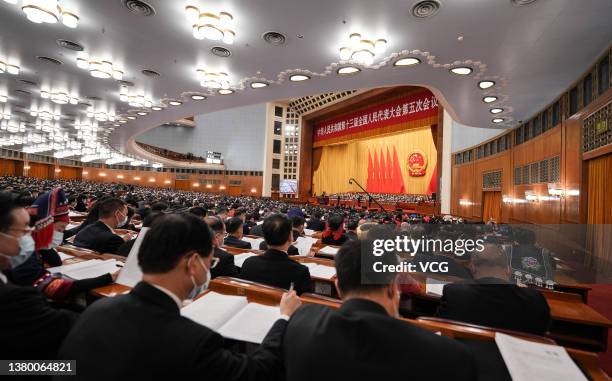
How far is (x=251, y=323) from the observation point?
1.44m

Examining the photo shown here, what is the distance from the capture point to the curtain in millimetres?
11828

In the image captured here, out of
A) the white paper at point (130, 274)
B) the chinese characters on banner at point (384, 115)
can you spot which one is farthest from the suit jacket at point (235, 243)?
the chinese characters on banner at point (384, 115)

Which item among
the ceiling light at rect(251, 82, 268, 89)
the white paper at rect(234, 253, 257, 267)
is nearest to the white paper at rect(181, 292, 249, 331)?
the white paper at rect(234, 253, 257, 267)

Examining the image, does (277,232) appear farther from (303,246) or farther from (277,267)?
(303,246)

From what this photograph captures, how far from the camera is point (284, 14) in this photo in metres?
4.49

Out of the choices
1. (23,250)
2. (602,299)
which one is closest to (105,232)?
(23,250)

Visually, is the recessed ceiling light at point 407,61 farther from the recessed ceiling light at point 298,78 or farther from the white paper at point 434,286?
the white paper at point 434,286

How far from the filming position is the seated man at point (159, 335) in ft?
2.83

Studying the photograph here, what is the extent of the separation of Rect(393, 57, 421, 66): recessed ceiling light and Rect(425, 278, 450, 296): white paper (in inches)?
180

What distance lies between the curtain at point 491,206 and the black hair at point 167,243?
13091 millimetres

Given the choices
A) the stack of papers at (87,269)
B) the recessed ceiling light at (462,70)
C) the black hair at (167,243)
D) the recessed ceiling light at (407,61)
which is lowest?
the stack of papers at (87,269)

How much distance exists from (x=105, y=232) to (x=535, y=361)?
12.0 ft

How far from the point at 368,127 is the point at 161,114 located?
12112mm

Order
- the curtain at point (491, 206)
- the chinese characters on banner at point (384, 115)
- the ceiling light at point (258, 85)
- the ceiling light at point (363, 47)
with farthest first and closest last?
the chinese characters on banner at point (384, 115)
the curtain at point (491, 206)
the ceiling light at point (258, 85)
the ceiling light at point (363, 47)
